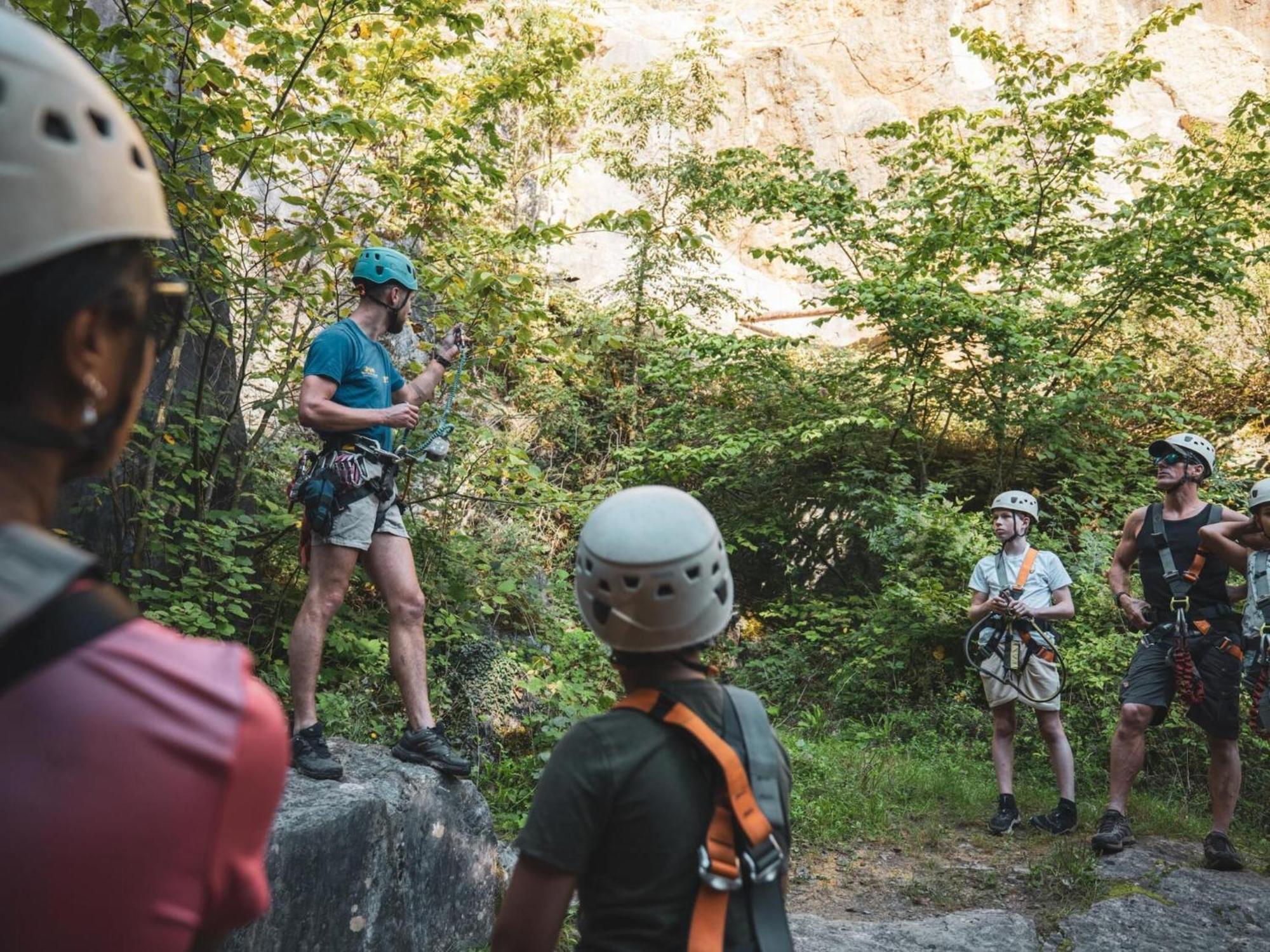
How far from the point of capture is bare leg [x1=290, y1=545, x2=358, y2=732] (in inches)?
151

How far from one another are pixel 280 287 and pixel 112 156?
490cm

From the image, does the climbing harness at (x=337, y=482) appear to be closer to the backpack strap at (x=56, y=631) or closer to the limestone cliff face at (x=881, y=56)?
the backpack strap at (x=56, y=631)

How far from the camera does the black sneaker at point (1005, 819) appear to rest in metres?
6.11

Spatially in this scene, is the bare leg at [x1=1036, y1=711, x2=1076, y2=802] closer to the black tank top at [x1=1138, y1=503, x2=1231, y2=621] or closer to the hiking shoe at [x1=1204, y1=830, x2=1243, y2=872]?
the hiking shoe at [x1=1204, y1=830, x2=1243, y2=872]

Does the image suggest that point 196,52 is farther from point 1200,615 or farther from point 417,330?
point 1200,615

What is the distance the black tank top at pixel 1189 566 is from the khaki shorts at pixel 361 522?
438 centimetres

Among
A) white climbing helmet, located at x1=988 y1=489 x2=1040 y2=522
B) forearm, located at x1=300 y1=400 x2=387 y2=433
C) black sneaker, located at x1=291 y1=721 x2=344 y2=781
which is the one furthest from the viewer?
white climbing helmet, located at x1=988 y1=489 x2=1040 y2=522

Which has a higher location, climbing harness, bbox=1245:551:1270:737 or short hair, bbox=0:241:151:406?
short hair, bbox=0:241:151:406

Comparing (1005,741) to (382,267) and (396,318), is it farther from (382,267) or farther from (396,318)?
(382,267)

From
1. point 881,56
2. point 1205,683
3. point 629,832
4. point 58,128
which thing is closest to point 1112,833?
point 1205,683

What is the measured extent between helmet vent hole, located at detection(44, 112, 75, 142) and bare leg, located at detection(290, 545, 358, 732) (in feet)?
10.7

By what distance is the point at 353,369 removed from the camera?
402cm

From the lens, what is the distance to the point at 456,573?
23.9 feet

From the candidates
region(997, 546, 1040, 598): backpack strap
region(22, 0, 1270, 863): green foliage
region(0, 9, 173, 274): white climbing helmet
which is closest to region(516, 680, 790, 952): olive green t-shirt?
region(0, 9, 173, 274): white climbing helmet
